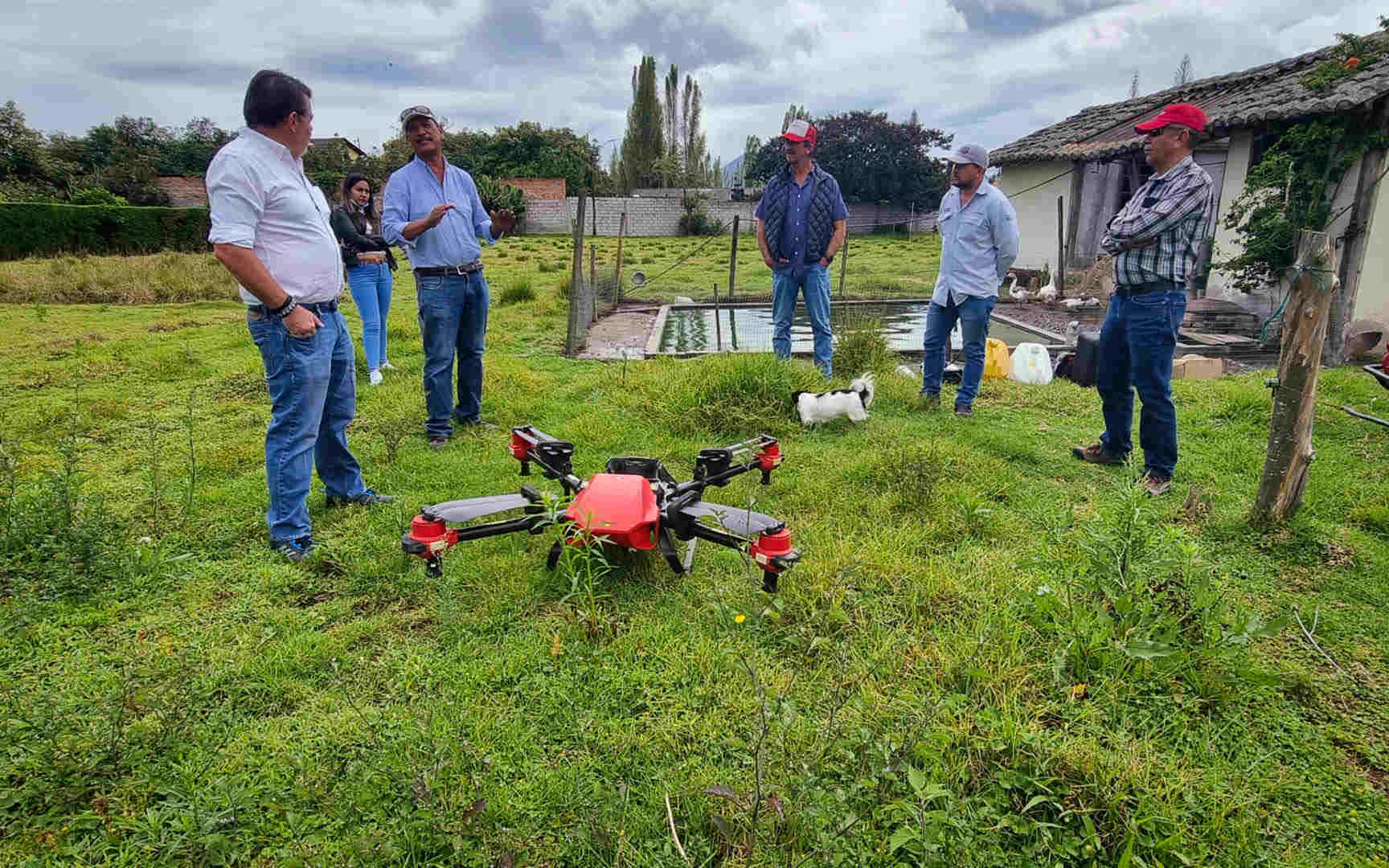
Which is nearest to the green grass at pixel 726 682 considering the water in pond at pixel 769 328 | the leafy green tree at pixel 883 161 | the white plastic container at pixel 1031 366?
the white plastic container at pixel 1031 366

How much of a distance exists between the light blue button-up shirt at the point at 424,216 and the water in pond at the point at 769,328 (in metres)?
3.48

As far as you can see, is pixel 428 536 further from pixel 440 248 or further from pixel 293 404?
pixel 440 248

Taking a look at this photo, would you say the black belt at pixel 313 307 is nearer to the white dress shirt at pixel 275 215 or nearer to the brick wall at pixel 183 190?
the white dress shirt at pixel 275 215

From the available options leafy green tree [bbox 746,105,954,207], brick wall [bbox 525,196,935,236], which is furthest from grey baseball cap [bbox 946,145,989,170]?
leafy green tree [bbox 746,105,954,207]

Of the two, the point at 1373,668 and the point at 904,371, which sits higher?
the point at 904,371

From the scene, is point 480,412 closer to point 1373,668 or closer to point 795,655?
point 795,655

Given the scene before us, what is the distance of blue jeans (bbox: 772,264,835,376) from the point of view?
224 inches

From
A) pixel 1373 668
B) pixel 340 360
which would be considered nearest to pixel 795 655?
pixel 1373 668

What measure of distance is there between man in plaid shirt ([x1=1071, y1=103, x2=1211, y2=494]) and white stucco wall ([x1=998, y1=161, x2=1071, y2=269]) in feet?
36.8

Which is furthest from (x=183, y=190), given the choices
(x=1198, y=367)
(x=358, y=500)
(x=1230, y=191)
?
(x=1198, y=367)

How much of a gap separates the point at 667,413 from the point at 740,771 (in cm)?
319

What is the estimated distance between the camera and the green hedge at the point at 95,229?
17.6 meters

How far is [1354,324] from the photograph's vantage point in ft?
27.9

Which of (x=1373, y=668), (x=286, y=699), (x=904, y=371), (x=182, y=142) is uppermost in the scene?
(x=182, y=142)
